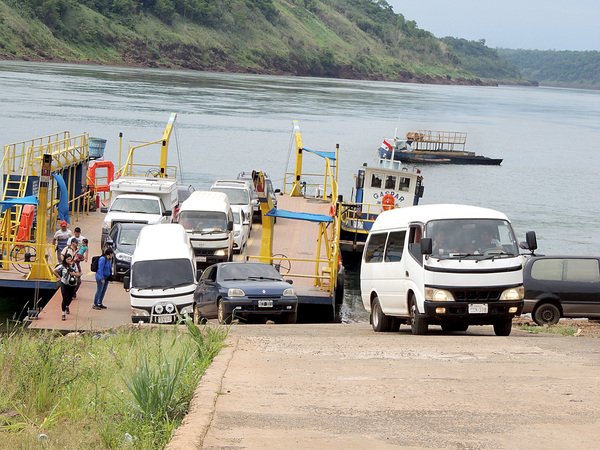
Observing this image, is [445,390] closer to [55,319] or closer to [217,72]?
[55,319]

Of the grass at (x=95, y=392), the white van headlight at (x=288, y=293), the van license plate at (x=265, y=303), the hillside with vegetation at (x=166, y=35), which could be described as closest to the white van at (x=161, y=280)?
the van license plate at (x=265, y=303)

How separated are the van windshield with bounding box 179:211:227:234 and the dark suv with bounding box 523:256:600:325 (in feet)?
30.6

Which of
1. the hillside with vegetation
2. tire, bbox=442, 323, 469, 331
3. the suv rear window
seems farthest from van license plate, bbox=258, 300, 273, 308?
the hillside with vegetation

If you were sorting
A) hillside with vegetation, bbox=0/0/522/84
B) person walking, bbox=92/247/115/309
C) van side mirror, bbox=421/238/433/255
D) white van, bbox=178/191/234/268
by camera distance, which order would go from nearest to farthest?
van side mirror, bbox=421/238/433/255, person walking, bbox=92/247/115/309, white van, bbox=178/191/234/268, hillside with vegetation, bbox=0/0/522/84

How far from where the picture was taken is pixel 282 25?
190 m

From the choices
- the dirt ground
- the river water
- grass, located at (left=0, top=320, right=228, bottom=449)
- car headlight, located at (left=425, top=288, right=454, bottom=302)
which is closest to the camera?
grass, located at (left=0, top=320, right=228, bottom=449)

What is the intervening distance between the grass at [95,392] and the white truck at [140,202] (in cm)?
1430

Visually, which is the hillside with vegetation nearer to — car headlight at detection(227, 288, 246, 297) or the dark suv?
car headlight at detection(227, 288, 246, 297)

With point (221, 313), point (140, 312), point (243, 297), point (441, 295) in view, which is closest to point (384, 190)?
point (140, 312)

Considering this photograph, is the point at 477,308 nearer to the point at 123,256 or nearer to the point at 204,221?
the point at 123,256

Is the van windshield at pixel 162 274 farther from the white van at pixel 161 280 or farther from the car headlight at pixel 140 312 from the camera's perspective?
the car headlight at pixel 140 312

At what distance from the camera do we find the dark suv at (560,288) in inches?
672

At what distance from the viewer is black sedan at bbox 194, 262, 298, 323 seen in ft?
49.6

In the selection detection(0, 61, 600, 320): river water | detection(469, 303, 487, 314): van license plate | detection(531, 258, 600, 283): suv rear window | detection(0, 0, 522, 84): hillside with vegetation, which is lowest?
detection(0, 61, 600, 320): river water
